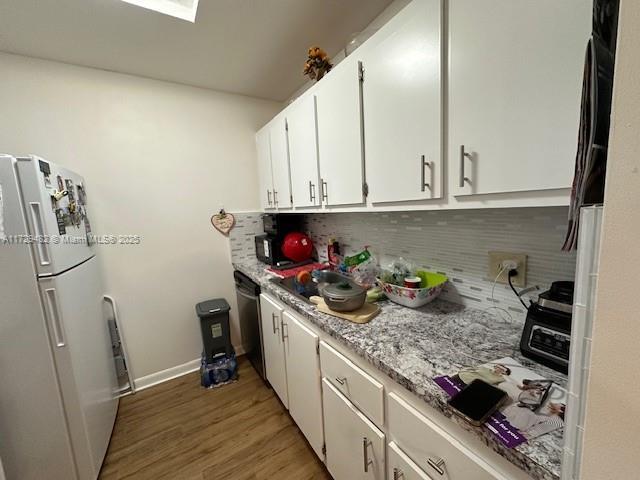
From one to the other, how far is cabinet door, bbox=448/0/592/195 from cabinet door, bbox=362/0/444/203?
0.18 ft

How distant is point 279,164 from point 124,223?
1.23m

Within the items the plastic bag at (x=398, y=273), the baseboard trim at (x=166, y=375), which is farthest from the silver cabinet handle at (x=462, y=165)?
the baseboard trim at (x=166, y=375)

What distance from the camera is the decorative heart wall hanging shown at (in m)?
2.19

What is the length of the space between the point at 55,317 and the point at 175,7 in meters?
1.61

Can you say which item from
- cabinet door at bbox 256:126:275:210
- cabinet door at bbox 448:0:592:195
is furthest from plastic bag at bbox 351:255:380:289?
cabinet door at bbox 256:126:275:210

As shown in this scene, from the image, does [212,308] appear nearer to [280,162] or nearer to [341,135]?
[280,162]

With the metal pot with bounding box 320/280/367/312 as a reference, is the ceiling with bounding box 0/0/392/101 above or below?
above

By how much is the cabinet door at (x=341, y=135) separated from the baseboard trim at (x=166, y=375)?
1895 mm

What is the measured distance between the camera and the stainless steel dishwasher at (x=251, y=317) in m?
1.82

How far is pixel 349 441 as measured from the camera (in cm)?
98

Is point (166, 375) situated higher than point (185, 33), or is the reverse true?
point (185, 33)

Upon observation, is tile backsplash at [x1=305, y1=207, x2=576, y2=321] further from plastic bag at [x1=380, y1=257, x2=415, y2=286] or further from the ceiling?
the ceiling

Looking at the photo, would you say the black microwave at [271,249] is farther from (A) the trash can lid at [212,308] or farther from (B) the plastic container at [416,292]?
(B) the plastic container at [416,292]

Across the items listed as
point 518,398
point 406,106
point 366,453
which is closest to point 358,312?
point 366,453
